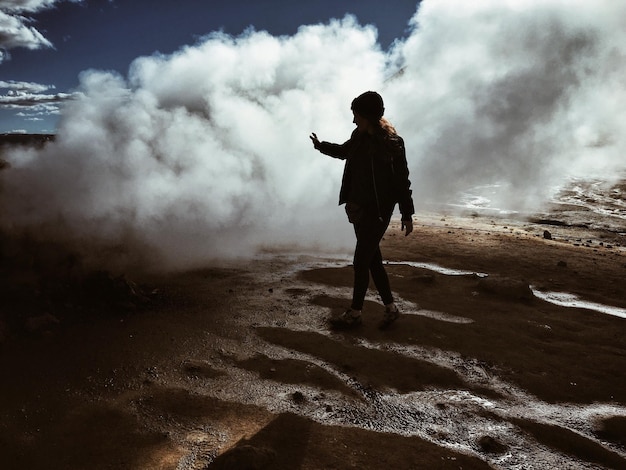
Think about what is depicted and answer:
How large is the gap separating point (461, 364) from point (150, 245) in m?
3.59

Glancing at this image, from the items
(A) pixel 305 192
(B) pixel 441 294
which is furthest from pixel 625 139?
(B) pixel 441 294

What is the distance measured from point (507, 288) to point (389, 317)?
1.56 metres

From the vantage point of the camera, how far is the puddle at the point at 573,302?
12.8ft

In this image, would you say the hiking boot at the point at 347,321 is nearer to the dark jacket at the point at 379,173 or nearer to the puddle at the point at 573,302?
the dark jacket at the point at 379,173

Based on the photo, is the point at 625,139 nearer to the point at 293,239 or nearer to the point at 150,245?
the point at 293,239

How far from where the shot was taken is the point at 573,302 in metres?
4.14

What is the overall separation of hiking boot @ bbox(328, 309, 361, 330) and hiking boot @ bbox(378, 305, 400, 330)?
0.64 feet

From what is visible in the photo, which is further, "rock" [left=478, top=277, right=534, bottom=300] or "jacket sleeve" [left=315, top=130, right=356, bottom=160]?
"rock" [left=478, top=277, right=534, bottom=300]

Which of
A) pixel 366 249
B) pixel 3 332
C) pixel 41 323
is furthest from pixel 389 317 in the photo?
pixel 3 332

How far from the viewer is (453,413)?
88.4 inches

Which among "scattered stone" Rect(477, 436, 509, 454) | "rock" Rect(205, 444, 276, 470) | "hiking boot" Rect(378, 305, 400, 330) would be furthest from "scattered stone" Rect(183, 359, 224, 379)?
"scattered stone" Rect(477, 436, 509, 454)

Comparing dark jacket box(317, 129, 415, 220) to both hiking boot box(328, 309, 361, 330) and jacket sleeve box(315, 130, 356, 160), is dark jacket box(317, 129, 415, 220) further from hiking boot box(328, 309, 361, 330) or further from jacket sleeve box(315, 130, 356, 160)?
hiking boot box(328, 309, 361, 330)

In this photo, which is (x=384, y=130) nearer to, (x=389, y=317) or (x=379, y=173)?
(x=379, y=173)

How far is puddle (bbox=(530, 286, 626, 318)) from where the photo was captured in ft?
12.8
